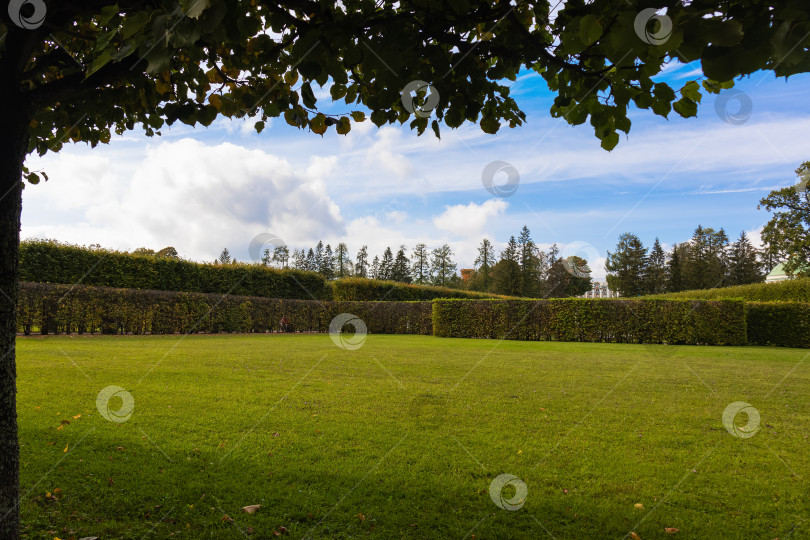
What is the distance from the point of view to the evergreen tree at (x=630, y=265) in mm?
57469

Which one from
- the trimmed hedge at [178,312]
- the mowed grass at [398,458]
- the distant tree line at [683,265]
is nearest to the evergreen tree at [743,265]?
the distant tree line at [683,265]

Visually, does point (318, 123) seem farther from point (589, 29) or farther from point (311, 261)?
point (311, 261)

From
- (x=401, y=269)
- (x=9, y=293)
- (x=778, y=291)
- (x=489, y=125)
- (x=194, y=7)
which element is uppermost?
(x=401, y=269)

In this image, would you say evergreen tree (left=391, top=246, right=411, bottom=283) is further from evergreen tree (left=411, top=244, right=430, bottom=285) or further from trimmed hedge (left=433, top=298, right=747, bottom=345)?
trimmed hedge (left=433, top=298, right=747, bottom=345)

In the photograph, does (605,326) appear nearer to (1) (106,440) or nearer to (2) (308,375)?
(2) (308,375)

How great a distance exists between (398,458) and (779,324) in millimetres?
21476

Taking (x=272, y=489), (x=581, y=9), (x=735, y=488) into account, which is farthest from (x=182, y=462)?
(x=735, y=488)

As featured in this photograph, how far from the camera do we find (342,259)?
241ft

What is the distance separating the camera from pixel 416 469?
3863 millimetres

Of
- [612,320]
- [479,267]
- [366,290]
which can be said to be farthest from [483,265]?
[612,320]

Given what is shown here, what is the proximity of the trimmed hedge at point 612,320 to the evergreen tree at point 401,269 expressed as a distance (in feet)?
156

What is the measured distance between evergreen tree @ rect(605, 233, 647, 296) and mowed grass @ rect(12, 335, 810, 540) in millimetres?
54816

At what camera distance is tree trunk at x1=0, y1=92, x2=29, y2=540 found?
98.7 inches

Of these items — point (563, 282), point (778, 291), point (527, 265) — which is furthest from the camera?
point (527, 265)
